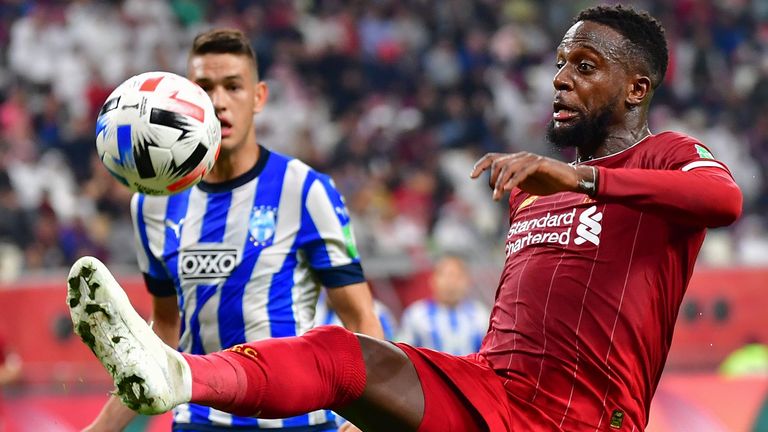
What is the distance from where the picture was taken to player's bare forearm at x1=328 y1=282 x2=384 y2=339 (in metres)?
4.65

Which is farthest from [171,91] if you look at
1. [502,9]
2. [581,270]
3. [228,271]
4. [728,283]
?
[502,9]

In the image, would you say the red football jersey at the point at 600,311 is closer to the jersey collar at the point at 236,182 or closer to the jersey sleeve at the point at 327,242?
the jersey sleeve at the point at 327,242

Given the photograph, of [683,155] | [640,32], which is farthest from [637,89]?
[683,155]

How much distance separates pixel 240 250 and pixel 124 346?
5.29 feet

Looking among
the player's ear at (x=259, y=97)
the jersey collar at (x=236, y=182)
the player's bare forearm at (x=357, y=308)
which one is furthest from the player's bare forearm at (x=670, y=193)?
the player's ear at (x=259, y=97)

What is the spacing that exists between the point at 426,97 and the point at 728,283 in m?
6.38

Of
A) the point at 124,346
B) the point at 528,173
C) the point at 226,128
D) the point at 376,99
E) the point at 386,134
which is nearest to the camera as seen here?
the point at 124,346

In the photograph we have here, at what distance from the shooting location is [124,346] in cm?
307

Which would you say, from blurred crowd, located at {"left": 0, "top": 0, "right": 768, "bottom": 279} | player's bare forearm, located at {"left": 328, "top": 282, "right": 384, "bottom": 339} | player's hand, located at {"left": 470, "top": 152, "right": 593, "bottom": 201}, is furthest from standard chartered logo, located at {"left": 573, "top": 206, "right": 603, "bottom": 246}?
blurred crowd, located at {"left": 0, "top": 0, "right": 768, "bottom": 279}

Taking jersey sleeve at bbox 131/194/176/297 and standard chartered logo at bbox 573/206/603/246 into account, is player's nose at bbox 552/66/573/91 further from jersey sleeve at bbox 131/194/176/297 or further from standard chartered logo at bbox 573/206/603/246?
jersey sleeve at bbox 131/194/176/297

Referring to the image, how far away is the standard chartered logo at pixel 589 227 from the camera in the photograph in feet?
12.7

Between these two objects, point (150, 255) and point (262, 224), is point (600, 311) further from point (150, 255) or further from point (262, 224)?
point (150, 255)

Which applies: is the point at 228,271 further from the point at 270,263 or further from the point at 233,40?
the point at 233,40

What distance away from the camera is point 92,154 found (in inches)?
532
